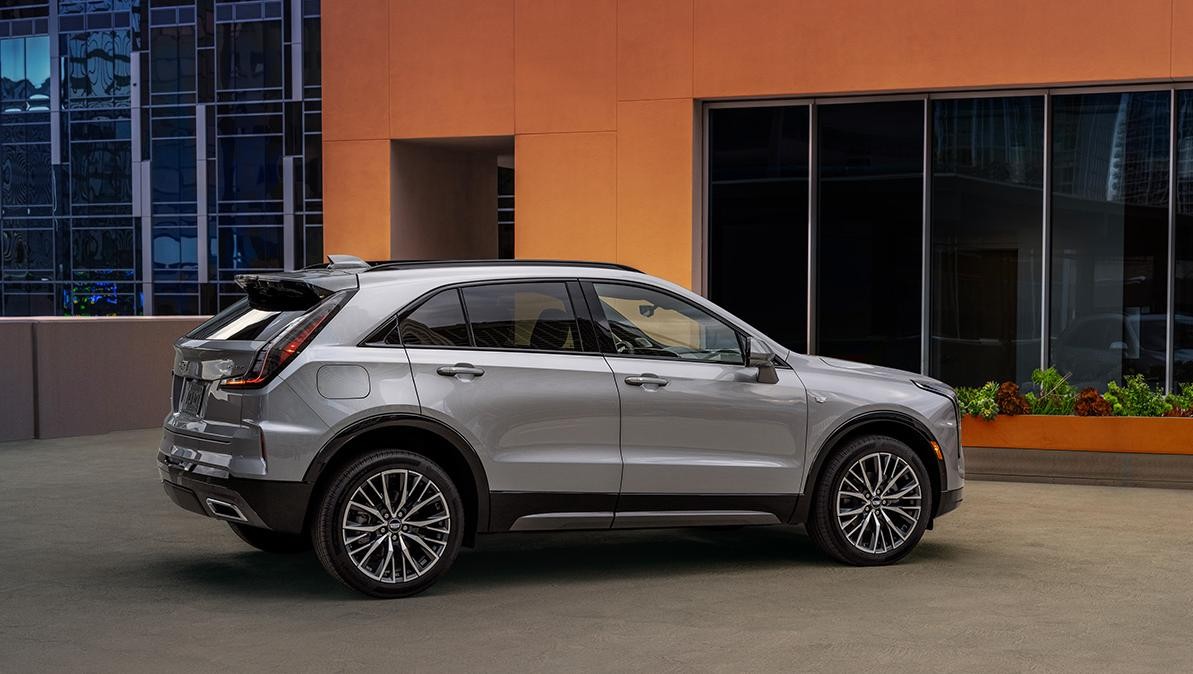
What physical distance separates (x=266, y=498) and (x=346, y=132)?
1262 cm

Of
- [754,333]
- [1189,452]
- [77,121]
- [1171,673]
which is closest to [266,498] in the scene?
[754,333]

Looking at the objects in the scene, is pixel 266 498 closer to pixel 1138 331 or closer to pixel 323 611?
pixel 323 611

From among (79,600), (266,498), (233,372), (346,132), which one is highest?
(346,132)

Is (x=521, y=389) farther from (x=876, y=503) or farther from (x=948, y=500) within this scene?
(x=948, y=500)

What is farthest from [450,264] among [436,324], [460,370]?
[460,370]

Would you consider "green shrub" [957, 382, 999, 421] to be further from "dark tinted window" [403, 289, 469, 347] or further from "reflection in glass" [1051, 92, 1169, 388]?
"dark tinted window" [403, 289, 469, 347]

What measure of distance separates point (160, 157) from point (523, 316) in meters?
49.3

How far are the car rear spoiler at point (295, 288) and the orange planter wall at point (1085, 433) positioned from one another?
22.2 ft

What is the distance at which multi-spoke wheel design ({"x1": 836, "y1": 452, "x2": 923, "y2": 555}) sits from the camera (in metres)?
8.71

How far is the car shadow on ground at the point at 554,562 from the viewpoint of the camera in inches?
324

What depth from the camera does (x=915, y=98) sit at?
17578mm

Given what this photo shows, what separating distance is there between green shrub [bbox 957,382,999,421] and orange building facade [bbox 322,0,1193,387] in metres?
4.70

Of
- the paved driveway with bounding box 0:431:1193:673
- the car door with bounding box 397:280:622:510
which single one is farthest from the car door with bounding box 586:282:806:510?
the paved driveway with bounding box 0:431:1193:673

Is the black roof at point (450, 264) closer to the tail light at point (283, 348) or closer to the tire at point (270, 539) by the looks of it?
the tail light at point (283, 348)
